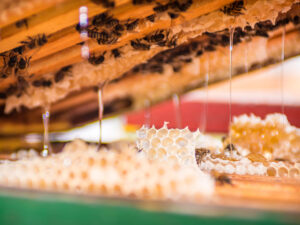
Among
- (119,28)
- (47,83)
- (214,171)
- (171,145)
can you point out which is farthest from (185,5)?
(47,83)

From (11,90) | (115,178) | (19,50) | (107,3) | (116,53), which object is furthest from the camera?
(11,90)

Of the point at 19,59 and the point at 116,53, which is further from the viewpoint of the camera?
the point at 116,53

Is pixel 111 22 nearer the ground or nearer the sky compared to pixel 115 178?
nearer the sky

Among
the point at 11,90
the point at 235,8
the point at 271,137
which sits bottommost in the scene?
the point at 271,137

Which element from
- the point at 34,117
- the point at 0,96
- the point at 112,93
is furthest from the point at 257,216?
the point at 34,117

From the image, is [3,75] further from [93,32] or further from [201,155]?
[201,155]

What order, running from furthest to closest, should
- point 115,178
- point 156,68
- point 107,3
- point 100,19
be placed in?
point 156,68 < point 100,19 < point 107,3 < point 115,178

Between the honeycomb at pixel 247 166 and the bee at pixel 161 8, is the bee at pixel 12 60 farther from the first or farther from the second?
the honeycomb at pixel 247 166
